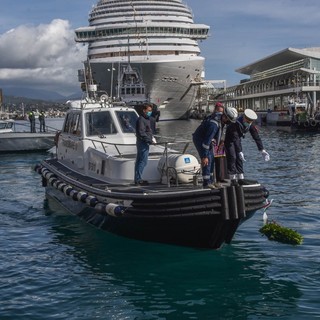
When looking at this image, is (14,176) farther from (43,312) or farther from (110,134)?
(43,312)

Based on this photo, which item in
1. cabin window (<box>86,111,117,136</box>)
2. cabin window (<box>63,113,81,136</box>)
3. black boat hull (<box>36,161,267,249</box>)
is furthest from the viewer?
cabin window (<box>63,113,81,136</box>)

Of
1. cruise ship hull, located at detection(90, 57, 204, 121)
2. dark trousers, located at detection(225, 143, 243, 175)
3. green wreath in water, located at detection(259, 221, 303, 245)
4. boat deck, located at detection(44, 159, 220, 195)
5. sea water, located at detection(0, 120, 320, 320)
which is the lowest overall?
sea water, located at detection(0, 120, 320, 320)

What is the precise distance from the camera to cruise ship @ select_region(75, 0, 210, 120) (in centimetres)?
7438

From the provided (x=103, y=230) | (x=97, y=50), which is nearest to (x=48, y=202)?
(x=103, y=230)

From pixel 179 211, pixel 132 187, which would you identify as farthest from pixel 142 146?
pixel 179 211

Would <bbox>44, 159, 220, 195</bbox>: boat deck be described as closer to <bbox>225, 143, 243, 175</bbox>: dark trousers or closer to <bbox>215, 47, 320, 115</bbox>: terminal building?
<bbox>225, 143, 243, 175</bbox>: dark trousers

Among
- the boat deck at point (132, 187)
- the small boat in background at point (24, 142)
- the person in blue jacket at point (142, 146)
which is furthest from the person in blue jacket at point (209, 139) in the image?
the small boat in background at point (24, 142)

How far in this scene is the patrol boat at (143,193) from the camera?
1030cm

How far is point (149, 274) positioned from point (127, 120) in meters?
5.71

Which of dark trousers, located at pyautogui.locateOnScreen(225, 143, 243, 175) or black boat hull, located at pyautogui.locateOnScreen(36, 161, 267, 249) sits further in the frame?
dark trousers, located at pyautogui.locateOnScreen(225, 143, 243, 175)

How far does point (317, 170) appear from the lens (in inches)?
944

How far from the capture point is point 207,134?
10.9 metres

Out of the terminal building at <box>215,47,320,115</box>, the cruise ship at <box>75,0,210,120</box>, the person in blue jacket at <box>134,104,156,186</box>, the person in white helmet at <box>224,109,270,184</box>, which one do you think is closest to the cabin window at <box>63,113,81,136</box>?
the person in blue jacket at <box>134,104,156,186</box>

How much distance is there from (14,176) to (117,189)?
14756 millimetres
